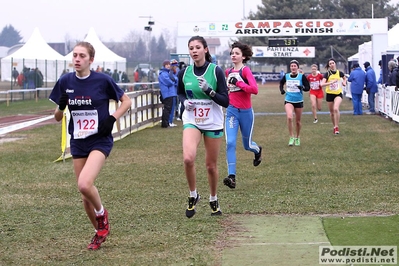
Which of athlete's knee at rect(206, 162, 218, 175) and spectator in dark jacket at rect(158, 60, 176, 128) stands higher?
spectator in dark jacket at rect(158, 60, 176, 128)

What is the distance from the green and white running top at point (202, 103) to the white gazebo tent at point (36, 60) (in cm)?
3484

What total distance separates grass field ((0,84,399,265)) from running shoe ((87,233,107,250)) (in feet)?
0.25

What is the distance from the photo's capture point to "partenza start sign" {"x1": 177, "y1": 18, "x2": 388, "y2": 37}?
32.2 meters

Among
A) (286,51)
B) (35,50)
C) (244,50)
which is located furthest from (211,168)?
(286,51)

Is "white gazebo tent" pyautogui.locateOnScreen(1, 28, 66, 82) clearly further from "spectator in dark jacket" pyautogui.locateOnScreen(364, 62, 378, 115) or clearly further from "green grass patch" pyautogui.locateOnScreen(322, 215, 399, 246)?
"green grass patch" pyautogui.locateOnScreen(322, 215, 399, 246)

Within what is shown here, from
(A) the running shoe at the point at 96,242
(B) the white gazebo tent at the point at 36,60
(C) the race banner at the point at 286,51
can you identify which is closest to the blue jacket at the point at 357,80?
(B) the white gazebo tent at the point at 36,60

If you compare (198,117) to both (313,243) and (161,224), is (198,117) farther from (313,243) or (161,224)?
(313,243)

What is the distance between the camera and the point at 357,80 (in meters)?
27.5

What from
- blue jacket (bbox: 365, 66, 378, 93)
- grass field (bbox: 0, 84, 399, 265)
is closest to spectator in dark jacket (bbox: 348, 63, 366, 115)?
blue jacket (bbox: 365, 66, 378, 93)

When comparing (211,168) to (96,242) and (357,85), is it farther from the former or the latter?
(357,85)

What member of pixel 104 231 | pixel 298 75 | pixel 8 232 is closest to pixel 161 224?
pixel 104 231

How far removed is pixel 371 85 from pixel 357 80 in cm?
80

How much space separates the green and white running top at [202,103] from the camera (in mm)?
8141

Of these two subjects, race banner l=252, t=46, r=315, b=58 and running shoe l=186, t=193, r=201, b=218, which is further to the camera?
race banner l=252, t=46, r=315, b=58
